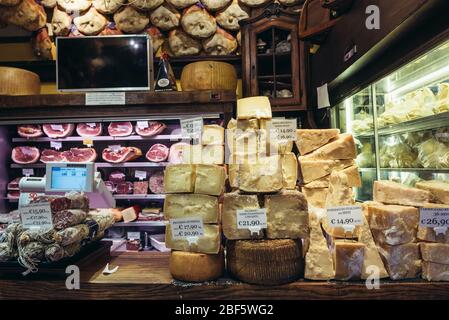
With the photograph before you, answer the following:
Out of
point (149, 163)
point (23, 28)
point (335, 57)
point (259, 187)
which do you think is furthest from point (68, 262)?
point (23, 28)

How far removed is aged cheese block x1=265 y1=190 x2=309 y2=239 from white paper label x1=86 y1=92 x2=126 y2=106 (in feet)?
7.12

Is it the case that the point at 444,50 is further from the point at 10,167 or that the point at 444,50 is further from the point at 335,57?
the point at 10,167

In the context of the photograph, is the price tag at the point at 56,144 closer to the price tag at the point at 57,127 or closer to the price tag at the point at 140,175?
the price tag at the point at 57,127

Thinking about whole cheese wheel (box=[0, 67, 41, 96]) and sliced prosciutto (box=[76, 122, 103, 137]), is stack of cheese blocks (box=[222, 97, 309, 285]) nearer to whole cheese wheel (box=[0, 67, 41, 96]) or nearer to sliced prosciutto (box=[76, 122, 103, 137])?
sliced prosciutto (box=[76, 122, 103, 137])

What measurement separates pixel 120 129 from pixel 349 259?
9.46 ft

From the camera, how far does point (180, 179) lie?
1.54 m

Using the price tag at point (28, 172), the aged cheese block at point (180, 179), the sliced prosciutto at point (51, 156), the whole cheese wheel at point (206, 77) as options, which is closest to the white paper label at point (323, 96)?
the whole cheese wheel at point (206, 77)

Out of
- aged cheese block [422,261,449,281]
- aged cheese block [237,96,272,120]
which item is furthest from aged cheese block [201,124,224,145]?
aged cheese block [422,261,449,281]

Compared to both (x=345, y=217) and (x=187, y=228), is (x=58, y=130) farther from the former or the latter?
(x=345, y=217)

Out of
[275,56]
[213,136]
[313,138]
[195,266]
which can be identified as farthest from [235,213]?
[275,56]

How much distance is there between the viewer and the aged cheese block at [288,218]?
147 centimetres

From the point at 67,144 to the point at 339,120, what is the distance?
306 cm

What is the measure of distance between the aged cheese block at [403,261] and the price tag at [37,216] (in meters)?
1.53

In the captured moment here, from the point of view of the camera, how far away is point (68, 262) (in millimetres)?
1621
